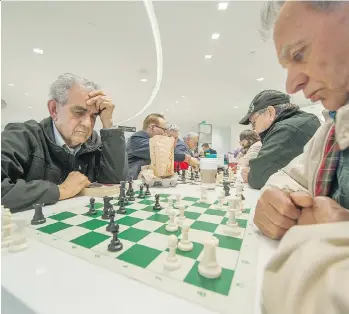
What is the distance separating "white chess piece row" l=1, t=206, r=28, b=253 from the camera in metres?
0.45

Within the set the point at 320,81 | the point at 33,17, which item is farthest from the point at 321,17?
the point at 33,17

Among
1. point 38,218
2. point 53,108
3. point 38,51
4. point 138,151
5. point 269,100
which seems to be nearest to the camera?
point 38,218

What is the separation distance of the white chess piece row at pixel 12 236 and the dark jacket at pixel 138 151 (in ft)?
4.05

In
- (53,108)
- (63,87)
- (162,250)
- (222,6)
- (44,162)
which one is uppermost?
(222,6)

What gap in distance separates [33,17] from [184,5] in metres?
1.84

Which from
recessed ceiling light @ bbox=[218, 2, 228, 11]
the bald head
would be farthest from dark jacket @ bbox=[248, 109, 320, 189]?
recessed ceiling light @ bbox=[218, 2, 228, 11]

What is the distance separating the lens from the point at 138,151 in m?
1.85

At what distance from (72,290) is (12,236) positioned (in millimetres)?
281

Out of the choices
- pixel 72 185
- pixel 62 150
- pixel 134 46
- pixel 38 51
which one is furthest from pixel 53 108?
pixel 38 51

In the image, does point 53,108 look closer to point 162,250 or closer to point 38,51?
point 162,250

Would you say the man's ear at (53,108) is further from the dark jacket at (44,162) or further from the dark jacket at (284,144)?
the dark jacket at (284,144)

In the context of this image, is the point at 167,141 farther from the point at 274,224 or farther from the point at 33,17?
the point at 33,17

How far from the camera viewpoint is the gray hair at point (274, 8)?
399 mm

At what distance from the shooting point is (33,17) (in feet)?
7.55
